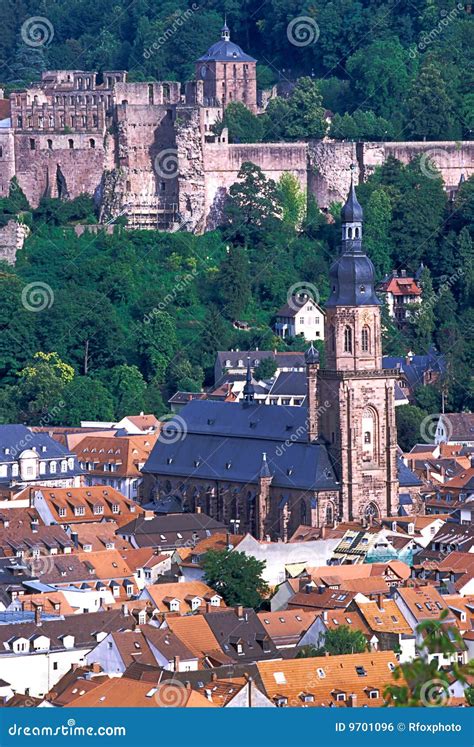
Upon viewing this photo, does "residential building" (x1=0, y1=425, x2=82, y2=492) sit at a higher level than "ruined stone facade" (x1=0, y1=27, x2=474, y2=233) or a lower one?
lower

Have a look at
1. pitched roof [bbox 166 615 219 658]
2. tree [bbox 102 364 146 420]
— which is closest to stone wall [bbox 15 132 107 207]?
tree [bbox 102 364 146 420]

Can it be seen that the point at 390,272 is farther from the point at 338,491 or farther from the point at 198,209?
the point at 338,491

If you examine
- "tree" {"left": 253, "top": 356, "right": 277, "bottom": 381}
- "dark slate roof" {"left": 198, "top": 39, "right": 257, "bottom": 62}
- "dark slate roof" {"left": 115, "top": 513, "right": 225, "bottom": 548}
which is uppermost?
"dark slate roof" {"left": 198, "top": 39, "right": 257, "bottom": 62}

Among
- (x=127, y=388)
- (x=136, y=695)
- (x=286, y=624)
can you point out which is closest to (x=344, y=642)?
(x=286, y=624)

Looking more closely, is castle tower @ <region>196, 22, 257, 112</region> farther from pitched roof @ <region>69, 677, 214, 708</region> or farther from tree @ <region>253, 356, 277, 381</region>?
pitched roof @ <region>69, 677, 214, 708</region>

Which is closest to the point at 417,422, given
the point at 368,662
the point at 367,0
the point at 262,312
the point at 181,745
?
the point at 262,312

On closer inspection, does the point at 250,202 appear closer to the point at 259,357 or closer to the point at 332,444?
the point at 259,357
